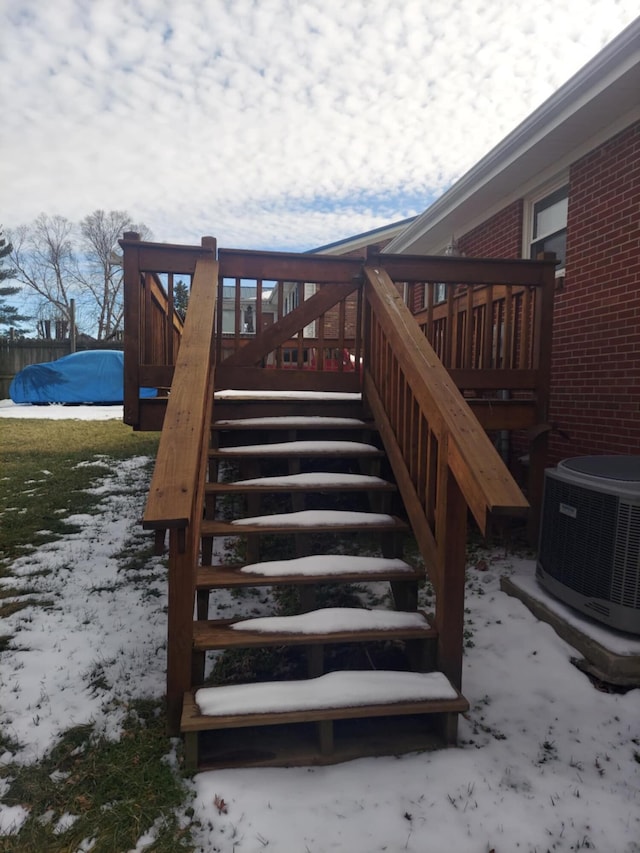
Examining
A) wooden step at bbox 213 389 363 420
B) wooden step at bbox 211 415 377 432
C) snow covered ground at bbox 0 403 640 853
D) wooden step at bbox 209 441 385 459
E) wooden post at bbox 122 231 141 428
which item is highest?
wooden post at bbox 122 231 141 428

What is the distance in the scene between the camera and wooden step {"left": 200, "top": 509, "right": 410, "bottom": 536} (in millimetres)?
2596

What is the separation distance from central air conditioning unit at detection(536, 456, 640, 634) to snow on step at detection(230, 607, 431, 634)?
908mm

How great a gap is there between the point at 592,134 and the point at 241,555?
4467 millimetres

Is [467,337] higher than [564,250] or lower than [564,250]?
lower

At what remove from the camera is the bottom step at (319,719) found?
1.86 m

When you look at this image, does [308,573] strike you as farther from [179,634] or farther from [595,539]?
[595,539]

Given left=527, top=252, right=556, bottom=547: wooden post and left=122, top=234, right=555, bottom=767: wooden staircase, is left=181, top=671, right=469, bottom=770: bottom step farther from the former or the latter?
left=527, top=252, right=556, bottom=547: wooden post

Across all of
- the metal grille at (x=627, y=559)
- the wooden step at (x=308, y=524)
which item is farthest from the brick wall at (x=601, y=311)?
the wooden step at (x=308, y=524)

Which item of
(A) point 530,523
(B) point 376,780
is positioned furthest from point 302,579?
(A) point 530,523

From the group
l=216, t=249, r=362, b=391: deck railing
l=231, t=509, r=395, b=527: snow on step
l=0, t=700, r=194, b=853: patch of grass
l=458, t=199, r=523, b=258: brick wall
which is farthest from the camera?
l=458, t=199, r=523, b=258: brick wall

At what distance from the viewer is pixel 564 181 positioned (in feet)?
16.8

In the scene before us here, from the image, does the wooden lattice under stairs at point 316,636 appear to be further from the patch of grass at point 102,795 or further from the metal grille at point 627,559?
the metal grille at point 627,559

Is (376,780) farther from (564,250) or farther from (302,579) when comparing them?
(564,250)

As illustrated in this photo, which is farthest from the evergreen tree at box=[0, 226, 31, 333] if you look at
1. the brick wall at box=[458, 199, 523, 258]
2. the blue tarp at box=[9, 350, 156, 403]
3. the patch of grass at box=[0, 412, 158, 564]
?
the brick wall at box=[458, 199, 523, 258]
